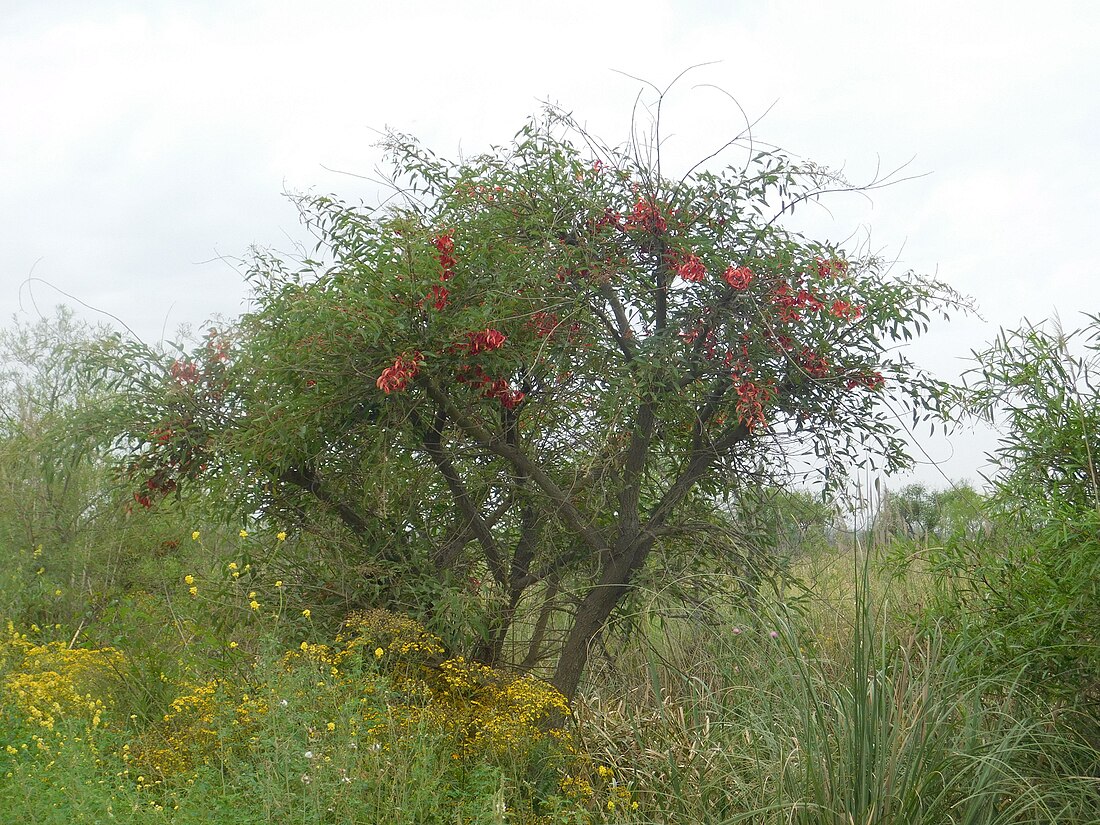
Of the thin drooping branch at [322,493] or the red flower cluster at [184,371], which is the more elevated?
the red flower cluster at [184,371]

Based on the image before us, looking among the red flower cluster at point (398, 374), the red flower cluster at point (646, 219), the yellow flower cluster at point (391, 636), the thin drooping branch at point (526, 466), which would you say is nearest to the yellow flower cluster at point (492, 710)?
the yellow flower cluster at point (391, 636)

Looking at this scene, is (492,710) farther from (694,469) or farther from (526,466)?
(694,469)

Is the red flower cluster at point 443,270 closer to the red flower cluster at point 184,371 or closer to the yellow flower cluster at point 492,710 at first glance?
the red flower cluster at point 184,371

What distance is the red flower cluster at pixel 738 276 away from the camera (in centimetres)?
470

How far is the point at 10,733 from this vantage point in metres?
4.92

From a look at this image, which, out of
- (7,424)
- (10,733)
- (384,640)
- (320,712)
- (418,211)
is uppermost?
(418,211)

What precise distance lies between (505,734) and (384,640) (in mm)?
937

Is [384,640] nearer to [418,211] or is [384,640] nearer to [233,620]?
[233,620]

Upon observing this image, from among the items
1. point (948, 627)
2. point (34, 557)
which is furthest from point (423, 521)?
point (34, 557)

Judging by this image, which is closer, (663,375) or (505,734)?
(505,734)

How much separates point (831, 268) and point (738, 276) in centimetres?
60

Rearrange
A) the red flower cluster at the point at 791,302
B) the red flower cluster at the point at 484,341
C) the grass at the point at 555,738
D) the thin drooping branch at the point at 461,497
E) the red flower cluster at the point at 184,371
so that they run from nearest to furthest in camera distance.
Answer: the grass at the point at 555,738 < the red flower cluster at the point at 484,341 < the red flower cluster at the point at 791,302 < the thin drooping branch at the point at 461,497 < the red flower cluster at the point at 184,371

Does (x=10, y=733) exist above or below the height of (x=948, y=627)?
below

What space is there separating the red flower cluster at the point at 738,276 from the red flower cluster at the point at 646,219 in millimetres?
443
